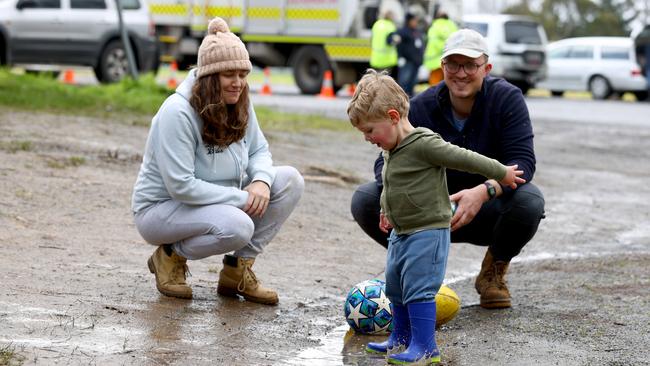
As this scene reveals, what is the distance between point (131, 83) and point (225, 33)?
10.4 meters

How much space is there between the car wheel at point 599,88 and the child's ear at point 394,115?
1081 inches

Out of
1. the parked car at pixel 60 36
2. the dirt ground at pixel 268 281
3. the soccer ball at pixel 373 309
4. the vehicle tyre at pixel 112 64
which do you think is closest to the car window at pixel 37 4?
the parked car at pixel 60 36

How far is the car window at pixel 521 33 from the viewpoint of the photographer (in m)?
28.8

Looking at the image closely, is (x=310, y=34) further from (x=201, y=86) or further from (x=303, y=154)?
(x=201, y=86)

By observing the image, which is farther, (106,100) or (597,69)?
(597,69)

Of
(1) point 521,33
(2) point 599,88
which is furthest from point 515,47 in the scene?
(2) point 599,88

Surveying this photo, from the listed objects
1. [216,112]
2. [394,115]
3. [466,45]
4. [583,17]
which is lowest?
[583,17]

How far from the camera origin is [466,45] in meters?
A: 5.89

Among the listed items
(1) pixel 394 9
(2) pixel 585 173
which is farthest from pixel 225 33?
(1) pixel 394 9

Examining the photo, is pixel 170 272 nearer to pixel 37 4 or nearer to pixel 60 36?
pixel 60 36

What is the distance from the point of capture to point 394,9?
25875 mm

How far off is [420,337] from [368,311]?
70 centimetres

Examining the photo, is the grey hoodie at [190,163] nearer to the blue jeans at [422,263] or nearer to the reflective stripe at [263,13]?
the blue jeans at [422,263]

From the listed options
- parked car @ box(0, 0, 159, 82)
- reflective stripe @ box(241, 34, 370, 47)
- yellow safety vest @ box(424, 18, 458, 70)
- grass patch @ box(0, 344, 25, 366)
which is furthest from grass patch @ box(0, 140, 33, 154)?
reflective stripe @ box(241, 34, 370, 47)
